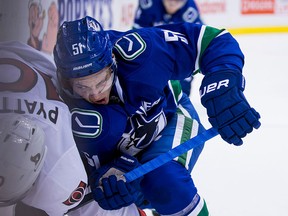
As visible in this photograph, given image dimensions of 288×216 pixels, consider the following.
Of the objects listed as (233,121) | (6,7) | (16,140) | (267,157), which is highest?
(6,7)

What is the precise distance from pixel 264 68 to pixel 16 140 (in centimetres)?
375

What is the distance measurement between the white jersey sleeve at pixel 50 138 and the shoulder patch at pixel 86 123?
0.13 m

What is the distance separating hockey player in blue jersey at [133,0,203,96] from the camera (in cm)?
337

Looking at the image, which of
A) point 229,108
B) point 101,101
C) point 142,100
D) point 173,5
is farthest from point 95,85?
point 173,5

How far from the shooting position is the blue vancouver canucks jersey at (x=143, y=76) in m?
1.49

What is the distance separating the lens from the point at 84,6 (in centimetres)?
342

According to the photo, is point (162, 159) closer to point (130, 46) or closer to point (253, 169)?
point (130, 46)

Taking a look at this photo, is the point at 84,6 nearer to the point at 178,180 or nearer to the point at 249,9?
the point at 178,180

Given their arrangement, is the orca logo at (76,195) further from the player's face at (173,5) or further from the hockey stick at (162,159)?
the player's face at (173,5)

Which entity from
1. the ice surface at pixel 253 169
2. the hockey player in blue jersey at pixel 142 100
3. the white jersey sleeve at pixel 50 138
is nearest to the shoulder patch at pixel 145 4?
the ice surface at pixel 253 169

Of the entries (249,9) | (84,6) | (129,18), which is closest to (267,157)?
(84,6)

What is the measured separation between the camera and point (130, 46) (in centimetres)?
152

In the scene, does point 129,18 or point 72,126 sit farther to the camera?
point 129,18

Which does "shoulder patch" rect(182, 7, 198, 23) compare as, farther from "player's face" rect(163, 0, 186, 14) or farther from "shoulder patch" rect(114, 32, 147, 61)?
"shoulder patch" rect(114, 32, 147, 61)
